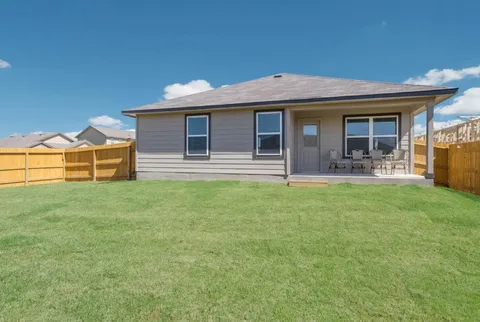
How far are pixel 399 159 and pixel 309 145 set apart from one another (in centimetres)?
312

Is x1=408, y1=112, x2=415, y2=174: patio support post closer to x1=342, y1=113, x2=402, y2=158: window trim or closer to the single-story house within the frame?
the single-story house

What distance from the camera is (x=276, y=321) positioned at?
79.7 inches

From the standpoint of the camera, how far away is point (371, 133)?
31.1 ft

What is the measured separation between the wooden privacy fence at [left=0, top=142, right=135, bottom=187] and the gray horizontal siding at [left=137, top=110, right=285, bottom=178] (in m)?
1.34

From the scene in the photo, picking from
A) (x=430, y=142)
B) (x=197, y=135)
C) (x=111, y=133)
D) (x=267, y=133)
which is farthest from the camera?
(x=111, y=133)

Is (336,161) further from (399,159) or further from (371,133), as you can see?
(399,159)

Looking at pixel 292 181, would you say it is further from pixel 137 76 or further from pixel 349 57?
pixel 137 76

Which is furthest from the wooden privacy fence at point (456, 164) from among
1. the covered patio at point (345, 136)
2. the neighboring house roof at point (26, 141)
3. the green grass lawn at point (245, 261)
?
the neighboring house roof at point (26, 141)

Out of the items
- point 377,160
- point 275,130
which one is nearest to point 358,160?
point 377,160

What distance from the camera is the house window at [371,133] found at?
30.5 ft

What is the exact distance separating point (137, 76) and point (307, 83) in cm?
1959

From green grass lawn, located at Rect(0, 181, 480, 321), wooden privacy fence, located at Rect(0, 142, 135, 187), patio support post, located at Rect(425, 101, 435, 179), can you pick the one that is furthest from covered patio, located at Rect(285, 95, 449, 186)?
wooden privacy fence, located at Rect(0, 142, 135, 187)

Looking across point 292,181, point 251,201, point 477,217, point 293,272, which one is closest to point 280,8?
point 292,181

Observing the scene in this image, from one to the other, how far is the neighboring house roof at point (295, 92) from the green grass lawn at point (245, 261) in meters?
3.43
